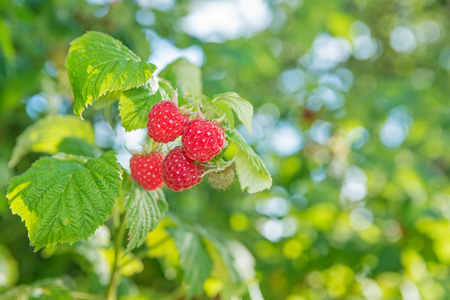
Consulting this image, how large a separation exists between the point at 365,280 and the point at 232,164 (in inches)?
66.7

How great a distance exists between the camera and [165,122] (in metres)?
0.79

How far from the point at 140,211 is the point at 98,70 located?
0.94 feet

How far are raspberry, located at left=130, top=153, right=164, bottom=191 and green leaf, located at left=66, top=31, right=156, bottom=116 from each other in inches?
6.0

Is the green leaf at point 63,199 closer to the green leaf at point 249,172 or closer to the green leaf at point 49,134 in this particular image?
the green leaf at point 249,172

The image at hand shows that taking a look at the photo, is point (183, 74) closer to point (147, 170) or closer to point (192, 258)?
point (147, 170)

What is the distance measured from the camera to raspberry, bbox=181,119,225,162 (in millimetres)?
783

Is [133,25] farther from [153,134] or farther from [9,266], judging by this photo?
[153,134]

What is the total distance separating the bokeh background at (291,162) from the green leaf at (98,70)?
94 centimetres

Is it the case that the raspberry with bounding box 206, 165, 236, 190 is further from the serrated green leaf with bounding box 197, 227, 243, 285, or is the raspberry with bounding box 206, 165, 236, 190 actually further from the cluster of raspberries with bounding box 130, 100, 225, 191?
the serrated green leaf with bounding box 197, 227, 243, 285

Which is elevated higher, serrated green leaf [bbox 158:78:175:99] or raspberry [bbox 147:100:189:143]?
raspberry [bbox 147:100:189:143]

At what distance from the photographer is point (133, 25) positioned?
211 centimetres

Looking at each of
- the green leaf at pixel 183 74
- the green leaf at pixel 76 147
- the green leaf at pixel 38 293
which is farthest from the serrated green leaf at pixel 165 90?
the green leaf at pixel 38 293

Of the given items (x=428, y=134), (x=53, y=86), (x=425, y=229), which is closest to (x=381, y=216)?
(x=425, y=229)

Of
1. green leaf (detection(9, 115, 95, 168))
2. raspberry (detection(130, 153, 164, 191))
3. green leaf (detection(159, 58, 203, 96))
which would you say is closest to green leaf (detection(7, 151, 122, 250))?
raspberry (detection(130, 153, 164, 191))
